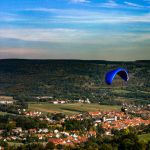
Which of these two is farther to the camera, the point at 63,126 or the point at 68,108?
the point at 68,108

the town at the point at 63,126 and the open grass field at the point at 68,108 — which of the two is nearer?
the town at the point at 63,126

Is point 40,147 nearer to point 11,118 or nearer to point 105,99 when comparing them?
point 11,118

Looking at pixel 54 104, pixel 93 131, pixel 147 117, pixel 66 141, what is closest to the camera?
pixel 66 141

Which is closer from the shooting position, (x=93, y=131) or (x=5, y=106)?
(x=93, y=131)

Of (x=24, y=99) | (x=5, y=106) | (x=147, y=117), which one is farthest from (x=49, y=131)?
(x=24, y=99)

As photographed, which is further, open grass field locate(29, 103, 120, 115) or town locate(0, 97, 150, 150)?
open grass field locate(29, 103, 120, 115)

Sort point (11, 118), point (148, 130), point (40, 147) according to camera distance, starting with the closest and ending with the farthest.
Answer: point (40, 147)
point (148, 130)
point (11, 118)

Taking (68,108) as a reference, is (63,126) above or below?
above

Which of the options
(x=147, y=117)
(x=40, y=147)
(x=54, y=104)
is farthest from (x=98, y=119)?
(x=40, y=147)

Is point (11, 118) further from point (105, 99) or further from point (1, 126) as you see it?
point (105, 99)
